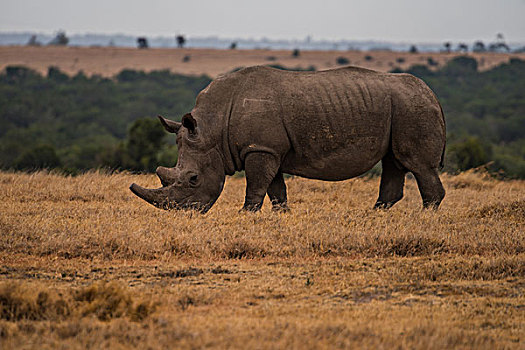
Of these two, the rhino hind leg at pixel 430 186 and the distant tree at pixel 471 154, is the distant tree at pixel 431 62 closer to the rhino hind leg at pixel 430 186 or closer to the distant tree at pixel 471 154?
the distant tree at pixel 471 154

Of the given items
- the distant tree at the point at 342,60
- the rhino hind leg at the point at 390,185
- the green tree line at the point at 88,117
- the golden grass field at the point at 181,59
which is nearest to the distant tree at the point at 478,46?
the golden grass field at the point at 181,59

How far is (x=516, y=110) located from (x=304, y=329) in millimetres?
46287

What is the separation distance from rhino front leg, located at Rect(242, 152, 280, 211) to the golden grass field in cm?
5683

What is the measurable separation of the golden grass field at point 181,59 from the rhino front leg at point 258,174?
56.8m

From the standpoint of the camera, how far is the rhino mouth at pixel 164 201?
29.3 ft

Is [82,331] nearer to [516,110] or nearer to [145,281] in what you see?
[145,281]

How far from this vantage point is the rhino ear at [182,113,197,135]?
8918mm

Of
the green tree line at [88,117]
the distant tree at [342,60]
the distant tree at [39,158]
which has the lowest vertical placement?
the green tree line at [88,117]

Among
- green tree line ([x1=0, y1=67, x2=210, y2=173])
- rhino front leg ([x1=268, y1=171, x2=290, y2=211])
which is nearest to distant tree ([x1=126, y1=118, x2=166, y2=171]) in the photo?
green tree line ([x1=0, y1=67, x2=210, y2=173])

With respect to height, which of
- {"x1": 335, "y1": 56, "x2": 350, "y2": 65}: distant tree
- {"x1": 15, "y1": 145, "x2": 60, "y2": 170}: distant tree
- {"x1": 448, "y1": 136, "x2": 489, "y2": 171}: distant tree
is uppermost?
{"x1": 448, "y1": 136, "x2": 489, "y2": 171}: distant tree

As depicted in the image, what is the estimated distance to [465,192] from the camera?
41.4 feet

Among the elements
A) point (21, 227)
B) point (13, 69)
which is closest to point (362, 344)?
point (21, 227)

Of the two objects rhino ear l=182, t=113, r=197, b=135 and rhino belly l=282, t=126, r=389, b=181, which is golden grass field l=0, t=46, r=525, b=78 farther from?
rhino ear l=182, t=113, r=197, b=135

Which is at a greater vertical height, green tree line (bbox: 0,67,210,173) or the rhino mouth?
the rhino mouth
